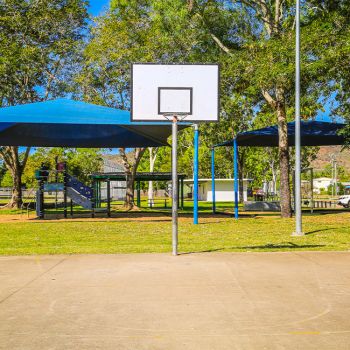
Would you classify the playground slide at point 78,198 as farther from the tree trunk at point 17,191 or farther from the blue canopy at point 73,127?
the tree trunk at point 17,191

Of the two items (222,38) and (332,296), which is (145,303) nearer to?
(332,296)

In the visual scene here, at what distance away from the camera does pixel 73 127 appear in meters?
23.3

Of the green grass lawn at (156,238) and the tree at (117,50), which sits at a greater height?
the tree at (117,50)

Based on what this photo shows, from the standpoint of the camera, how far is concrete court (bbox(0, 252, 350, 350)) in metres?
5.01

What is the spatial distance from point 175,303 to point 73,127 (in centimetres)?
1774

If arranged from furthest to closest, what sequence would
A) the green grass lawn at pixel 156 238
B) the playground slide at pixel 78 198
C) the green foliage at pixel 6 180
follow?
1. the green foliage at pixel 6 180
2. the playground slide at pixel 78 198
3. the green grass lawn at pixel 156 238

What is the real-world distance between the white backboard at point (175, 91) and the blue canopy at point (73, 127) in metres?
6.94

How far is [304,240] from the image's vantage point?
13.4 m

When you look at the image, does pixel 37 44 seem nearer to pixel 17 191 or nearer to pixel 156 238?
pixel 17 191

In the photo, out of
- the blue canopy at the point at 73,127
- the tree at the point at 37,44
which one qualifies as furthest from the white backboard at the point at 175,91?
the tree at the point at 37,44

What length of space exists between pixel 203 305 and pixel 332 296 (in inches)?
64.6

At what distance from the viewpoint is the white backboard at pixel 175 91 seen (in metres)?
11.4

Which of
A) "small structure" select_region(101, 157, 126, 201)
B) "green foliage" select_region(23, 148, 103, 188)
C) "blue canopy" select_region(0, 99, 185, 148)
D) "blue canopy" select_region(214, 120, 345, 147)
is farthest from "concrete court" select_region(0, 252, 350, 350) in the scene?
"green foliage" select_region(23, 148, 103, 188)

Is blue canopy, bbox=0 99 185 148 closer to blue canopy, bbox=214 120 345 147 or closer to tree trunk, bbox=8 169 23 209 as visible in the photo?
blue canopy, bbox=214 120 345 147
